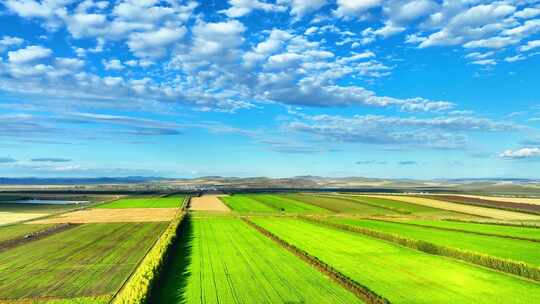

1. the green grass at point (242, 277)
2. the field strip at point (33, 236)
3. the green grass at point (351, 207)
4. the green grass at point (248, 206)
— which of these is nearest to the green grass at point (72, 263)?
the field strip at point (33, 236)

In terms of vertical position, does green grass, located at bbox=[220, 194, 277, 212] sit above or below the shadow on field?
above

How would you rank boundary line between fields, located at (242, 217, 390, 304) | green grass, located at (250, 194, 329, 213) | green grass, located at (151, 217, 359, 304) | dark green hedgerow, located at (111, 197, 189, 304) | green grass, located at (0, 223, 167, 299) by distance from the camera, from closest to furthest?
dark green hedgerow, located at (111, 197, 189, 304)
boundary line between fields, located at (242, 217, 390, 304)
green grass, located at (151, 217, 359, 304)
green grass, located at (0, 223, 167, 299)
green grass, located at (250, 194, 329, 213)

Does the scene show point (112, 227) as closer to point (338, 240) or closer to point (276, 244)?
point (276, 244)

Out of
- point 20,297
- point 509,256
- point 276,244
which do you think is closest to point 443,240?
point 509,256

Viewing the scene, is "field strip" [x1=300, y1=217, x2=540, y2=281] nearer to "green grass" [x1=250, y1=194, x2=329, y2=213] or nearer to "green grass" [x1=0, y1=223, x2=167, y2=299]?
"green grass" [x1=0, y1=223, x2=167, y2=299]

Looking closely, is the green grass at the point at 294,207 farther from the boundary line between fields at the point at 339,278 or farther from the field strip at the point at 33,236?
the boundary line between fields at the point at 339,278

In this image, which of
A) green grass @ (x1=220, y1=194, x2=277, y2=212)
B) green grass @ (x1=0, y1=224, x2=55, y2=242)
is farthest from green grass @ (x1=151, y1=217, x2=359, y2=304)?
green grass @ (x1=220, y1=194, x2=277, y2=212)

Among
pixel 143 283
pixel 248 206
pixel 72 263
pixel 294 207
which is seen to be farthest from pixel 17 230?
pixel 294 207

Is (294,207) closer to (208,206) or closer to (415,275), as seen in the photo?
(208,206)
